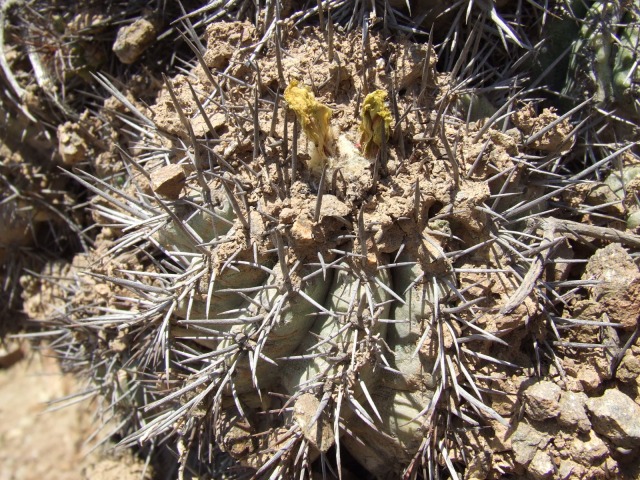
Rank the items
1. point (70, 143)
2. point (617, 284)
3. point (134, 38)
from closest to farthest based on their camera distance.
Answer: point (617, 284) → point (134, 38) → point (70, 143)

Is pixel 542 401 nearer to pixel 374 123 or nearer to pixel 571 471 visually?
pixel 571 471

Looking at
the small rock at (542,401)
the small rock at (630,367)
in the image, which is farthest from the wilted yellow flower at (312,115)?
the small rock at (630,367)

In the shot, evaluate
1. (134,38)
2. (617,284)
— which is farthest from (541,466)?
(134,38)

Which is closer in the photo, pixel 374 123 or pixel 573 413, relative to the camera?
pixel 374 123

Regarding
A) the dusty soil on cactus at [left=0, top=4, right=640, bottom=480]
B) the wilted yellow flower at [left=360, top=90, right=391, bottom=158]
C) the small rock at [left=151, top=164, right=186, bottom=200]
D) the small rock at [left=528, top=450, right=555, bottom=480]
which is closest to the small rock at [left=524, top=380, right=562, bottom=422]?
the dusty soil on cactus at [left=0, top=4, right=640, bottom=480]

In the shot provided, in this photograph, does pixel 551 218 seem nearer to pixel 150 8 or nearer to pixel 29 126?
pixel 150 8

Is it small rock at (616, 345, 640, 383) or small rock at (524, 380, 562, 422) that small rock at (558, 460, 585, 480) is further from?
small rock at (616, 345, 640, 383)

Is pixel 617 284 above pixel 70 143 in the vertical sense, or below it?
below
